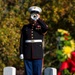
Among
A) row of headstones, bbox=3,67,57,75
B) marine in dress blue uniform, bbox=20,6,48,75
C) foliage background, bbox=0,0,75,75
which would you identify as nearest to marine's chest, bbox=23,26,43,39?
marine in dress blue uniform, bbox=20,6,48,75

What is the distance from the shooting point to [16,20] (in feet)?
34.0

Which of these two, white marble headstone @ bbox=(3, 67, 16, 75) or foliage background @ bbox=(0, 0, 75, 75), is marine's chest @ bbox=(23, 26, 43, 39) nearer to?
white marble headstone @ bbox=(3, 67, 16, 75)

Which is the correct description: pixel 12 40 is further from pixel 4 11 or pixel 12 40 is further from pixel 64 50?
pixel 64 50

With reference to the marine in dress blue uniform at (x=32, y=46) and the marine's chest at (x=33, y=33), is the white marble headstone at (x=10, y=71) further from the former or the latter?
Result: the marine's chest at (x=33, y=33)

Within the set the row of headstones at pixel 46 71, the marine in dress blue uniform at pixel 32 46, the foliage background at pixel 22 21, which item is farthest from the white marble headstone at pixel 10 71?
the foliage background at pixel 22 21

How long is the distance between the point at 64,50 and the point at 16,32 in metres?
3.56

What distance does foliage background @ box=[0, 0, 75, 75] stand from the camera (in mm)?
9750

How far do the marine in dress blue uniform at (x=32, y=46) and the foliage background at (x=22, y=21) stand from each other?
2187mm

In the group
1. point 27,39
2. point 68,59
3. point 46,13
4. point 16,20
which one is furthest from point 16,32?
point 68,59

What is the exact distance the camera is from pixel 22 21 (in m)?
10.6

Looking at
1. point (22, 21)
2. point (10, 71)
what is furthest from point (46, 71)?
point (22, 21)

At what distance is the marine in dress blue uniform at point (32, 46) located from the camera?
7.26m

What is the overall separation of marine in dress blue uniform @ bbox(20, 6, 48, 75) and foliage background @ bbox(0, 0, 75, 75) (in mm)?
2187

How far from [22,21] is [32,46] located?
10.9 feet
